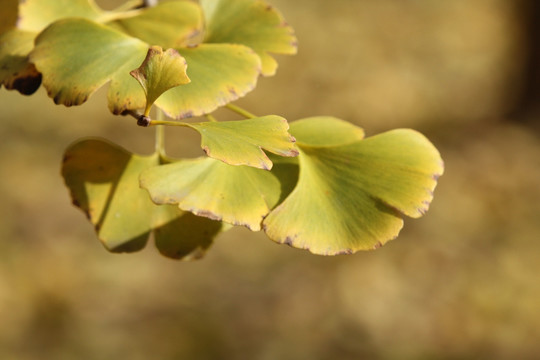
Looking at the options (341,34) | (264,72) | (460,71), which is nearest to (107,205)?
(264,72)

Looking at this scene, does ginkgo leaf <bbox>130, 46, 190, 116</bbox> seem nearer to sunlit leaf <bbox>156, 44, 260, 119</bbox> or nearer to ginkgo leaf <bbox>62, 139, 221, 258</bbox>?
sunlit leaf <bbox>156, 44, 260, 119</bbox>

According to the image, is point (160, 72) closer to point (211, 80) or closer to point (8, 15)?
point (211, 80)

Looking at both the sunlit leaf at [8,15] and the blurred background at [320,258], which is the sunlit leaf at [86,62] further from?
the blurred background at [320,258]

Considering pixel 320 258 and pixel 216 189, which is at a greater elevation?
pixel 216 189

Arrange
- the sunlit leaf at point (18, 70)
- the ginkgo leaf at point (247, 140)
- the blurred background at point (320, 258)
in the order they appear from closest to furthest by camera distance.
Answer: the ginkgo leaf at point (247, 140), the sunlit leaf at point (18, 70), the blurred background at point (320, 258)

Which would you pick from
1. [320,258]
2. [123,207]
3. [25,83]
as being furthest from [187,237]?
[320,258]

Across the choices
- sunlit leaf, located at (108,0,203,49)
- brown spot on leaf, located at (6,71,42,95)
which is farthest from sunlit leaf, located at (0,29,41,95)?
sunlit leaf, located at (108,0,203,49)

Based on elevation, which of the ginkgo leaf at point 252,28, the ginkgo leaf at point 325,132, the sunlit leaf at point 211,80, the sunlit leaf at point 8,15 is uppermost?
the sunlit leaf at point 211,80

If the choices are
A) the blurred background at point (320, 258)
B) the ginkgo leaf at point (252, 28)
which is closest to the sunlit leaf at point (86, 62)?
the ginkgo leaf at point (252, 28)
